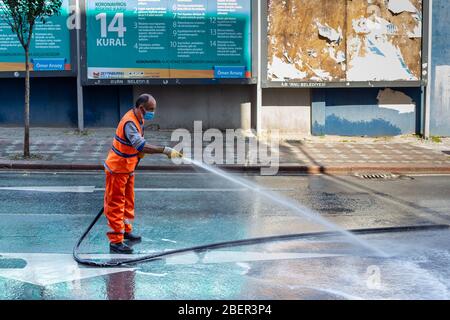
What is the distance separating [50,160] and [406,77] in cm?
959

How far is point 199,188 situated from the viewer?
39.8ft

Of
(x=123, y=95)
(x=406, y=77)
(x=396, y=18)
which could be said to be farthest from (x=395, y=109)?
(x=123, y=95)

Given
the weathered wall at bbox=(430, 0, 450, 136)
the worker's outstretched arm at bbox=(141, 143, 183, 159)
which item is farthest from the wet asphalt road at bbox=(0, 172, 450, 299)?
the weathered wall at bbox=(430, 0, 450, 136)

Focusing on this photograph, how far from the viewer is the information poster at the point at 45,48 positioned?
18.0 metres

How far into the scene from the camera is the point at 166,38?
59.5 feet

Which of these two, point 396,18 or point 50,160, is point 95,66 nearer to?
point 50,160

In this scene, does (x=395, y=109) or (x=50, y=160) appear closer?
(x=50, y=160)

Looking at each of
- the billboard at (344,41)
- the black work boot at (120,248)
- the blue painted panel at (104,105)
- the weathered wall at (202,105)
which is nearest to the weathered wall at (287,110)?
the weathered wall at (202,105)

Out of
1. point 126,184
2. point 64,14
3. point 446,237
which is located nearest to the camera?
point 126,184

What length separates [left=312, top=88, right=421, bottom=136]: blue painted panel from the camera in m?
19.2

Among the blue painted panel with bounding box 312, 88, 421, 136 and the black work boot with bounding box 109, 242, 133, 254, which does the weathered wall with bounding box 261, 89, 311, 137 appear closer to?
the blue painted panel with bounding box 312, 88, 421, 136

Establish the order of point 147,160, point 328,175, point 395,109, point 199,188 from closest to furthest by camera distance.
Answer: point 199,188
point 328,175
point 147,160
point 395,109

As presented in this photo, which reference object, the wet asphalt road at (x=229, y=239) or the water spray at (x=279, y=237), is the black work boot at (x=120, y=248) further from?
the water spray at (x=279, y=237)
